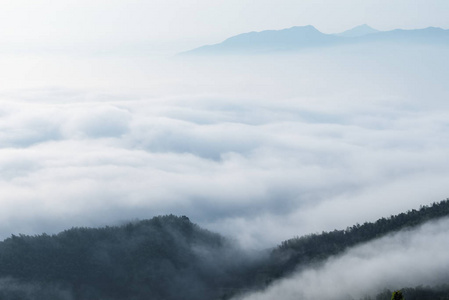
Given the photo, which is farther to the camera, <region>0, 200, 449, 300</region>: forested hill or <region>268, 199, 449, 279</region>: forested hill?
<region>0, 200, 449, 300</region>: forested hill

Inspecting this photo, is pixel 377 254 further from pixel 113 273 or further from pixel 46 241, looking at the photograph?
pixel 46 241

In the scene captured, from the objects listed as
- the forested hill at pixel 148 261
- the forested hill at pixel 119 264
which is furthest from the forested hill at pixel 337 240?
the forested hill at pixel 119 264

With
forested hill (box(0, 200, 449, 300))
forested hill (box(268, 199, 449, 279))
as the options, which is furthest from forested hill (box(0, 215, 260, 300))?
forested hill (box(268, 199, 449, 279))

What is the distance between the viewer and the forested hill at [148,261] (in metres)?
136

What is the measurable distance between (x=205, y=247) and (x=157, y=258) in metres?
18.0

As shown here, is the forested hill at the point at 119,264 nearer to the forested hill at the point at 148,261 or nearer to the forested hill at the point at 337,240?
the forested hill at the point at 148,261

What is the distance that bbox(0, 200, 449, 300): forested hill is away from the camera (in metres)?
136

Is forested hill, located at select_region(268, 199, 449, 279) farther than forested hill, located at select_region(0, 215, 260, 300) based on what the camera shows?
No

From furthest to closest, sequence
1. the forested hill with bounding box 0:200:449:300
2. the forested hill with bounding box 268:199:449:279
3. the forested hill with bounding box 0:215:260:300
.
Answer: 1. the forested hill with bounding box 0:215:260:300
2. the forested hill with bounding box 0:200:449:300
3. the forested hill with bounding box 268:199:449:279

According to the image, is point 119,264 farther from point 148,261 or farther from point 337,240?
point 337,240

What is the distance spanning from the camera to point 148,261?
149250 millimetres

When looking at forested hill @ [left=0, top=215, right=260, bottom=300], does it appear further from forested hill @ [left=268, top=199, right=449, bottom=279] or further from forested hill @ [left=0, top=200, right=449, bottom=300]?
forested hill @ [left=268, top=199, right=449, bottom=279]

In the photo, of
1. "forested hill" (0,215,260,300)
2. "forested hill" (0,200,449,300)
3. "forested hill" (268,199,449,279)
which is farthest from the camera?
"forested hill" (0,215,260,300)

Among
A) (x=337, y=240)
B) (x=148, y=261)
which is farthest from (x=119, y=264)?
(x=337, y=240)
